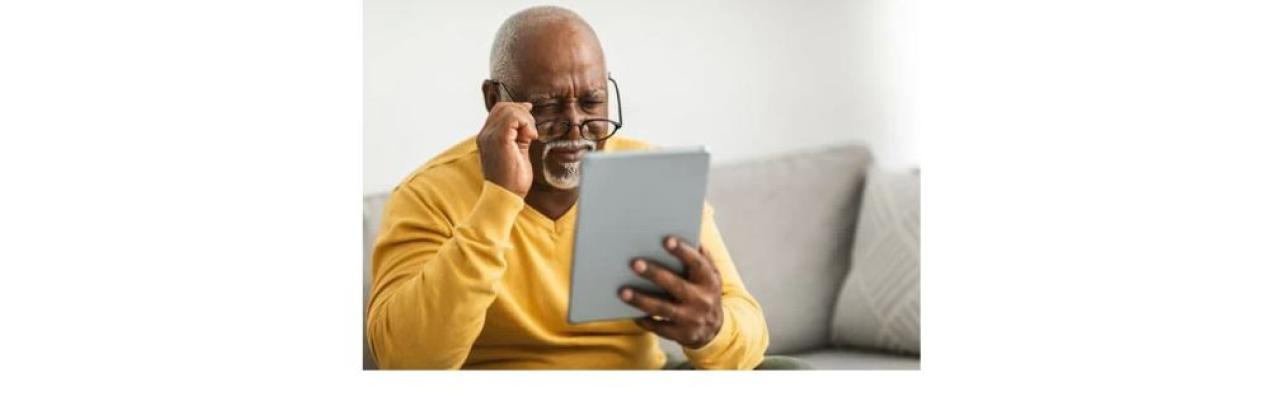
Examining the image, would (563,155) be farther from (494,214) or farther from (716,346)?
(716,346)

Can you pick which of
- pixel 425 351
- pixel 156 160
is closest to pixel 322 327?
pixel 425 351

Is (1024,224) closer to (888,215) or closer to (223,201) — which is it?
(888,215)

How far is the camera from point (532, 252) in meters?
2.32

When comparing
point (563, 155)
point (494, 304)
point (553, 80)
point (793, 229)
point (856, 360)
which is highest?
point (553, 80)

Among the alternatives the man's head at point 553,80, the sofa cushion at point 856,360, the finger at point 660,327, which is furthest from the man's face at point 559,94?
the sofa cushion at point 856,360

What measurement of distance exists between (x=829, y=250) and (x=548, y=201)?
51cm

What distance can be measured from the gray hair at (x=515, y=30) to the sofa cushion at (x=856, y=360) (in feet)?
2.09

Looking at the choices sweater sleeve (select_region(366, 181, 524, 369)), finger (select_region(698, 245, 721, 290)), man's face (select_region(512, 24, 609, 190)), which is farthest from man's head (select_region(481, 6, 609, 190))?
finger (select_region(698, 245, 721, 290))

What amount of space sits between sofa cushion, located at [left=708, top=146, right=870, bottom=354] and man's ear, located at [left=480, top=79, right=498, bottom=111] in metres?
0.37

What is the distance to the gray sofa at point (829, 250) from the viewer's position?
2.50 metres

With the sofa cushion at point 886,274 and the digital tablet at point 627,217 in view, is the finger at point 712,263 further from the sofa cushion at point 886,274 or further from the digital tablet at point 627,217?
the sofa cushion at point 886,274

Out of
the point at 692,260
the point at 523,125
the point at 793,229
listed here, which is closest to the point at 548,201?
the point at 523,125

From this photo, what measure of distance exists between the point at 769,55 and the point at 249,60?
0.80 m

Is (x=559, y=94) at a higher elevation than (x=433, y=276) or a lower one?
higher
